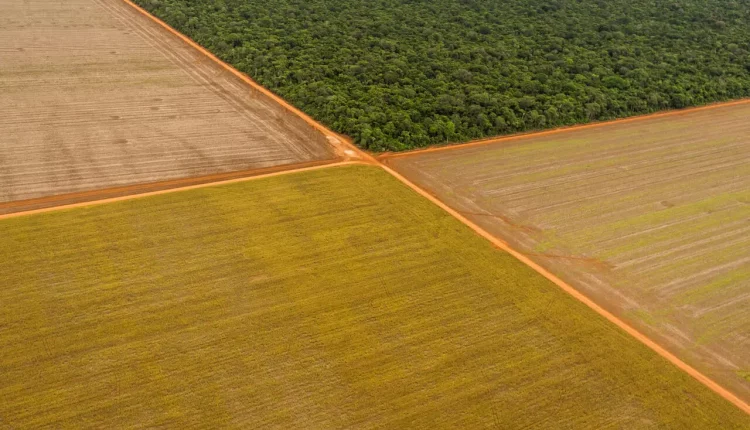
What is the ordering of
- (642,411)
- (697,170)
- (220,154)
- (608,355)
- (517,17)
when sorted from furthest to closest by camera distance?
(517,17)
(697,170)
(220,154)
(608,355)
(642,411)

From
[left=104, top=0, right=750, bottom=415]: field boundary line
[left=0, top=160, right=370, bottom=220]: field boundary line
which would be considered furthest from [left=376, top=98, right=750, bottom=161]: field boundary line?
[left=0, top=160, right=370, bottom=220]: field boundary line

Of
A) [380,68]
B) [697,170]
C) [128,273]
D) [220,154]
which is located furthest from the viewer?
[380,68]

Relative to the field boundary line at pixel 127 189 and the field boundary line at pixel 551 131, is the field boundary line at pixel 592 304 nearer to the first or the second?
the field boundary line at pixel 551 131

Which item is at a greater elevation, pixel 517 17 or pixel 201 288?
pixel 517 17

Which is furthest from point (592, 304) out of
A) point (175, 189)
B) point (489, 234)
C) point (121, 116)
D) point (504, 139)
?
point (121, 116)

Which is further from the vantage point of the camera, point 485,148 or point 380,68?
point 380,68

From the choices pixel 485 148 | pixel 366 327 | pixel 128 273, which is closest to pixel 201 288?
pixel 128 273

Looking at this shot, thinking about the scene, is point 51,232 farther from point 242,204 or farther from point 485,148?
point 485,148
